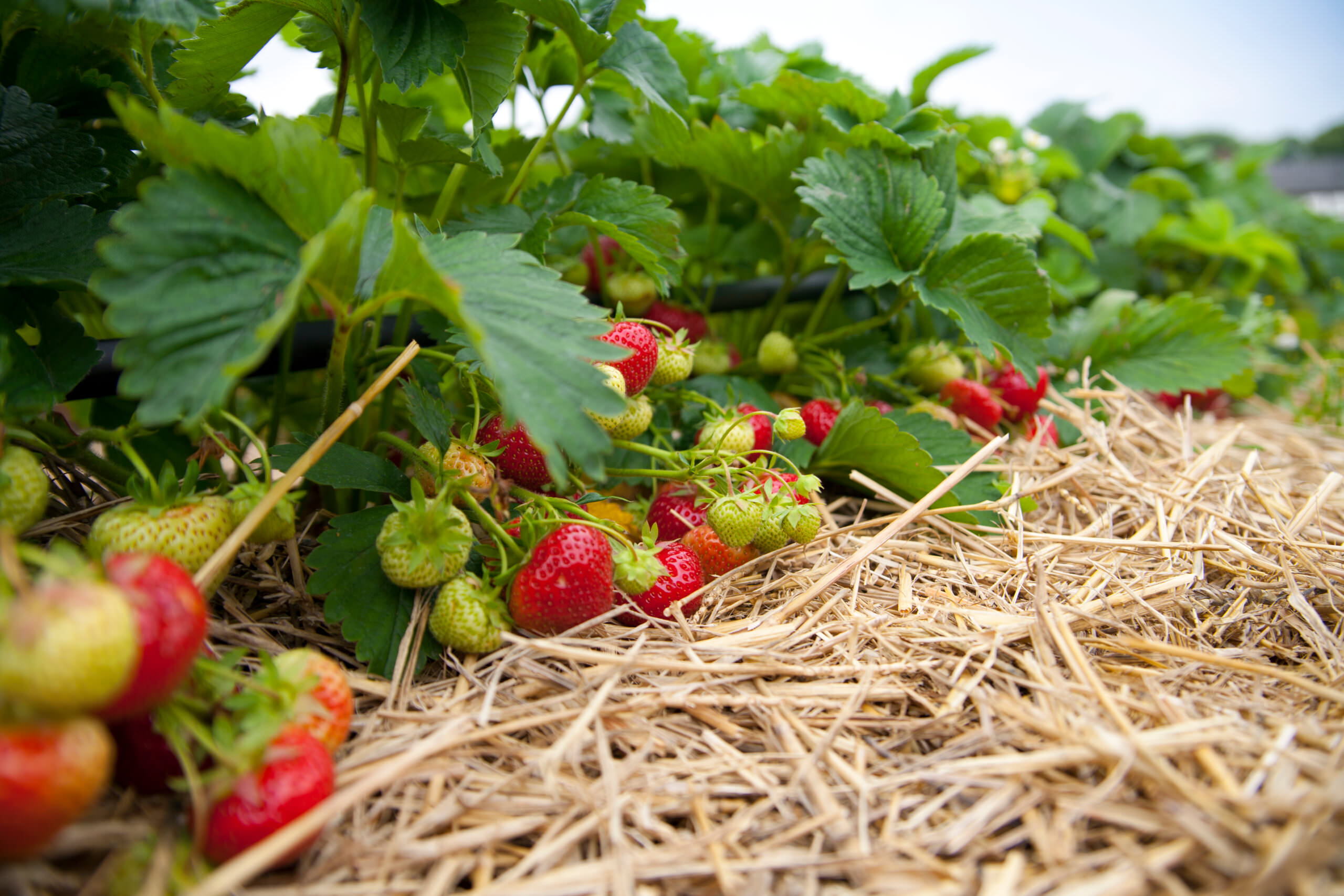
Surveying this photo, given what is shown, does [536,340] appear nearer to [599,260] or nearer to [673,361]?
[673,361]

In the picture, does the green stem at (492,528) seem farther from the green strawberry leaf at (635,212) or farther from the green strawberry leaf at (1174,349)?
the green strawberry leaf at (1174,349)

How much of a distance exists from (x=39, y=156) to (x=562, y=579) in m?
0.66

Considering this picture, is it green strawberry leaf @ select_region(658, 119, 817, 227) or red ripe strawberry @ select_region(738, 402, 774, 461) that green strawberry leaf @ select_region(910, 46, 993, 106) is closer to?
green strawberry leaf @ select_region(658, 119, 817, 227)

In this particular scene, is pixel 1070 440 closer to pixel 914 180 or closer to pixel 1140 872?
pixel 914 180

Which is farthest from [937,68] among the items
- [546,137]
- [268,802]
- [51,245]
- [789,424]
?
[268,802]

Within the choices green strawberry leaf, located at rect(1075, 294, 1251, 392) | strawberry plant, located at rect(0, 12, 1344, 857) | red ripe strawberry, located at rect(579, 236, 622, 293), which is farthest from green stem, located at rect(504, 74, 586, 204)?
green strawberry leaf, located at rect(1075, 294, 1251, 392)

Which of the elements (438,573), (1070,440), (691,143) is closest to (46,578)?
(438,573)

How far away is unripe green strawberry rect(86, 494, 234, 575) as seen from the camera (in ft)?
1.83

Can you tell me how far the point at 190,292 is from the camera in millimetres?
529

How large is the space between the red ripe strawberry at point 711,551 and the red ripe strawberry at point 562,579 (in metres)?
0.18

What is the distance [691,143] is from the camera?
111 centimetres

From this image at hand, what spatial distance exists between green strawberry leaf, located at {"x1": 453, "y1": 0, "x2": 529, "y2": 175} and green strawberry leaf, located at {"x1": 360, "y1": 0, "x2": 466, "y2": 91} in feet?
0.22

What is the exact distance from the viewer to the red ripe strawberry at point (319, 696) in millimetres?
528

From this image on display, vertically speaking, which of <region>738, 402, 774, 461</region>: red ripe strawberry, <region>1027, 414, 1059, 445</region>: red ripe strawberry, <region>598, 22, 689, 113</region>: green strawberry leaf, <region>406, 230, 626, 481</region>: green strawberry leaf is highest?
<region>598, 22, 689, 113</region>: green strawberry leaf
